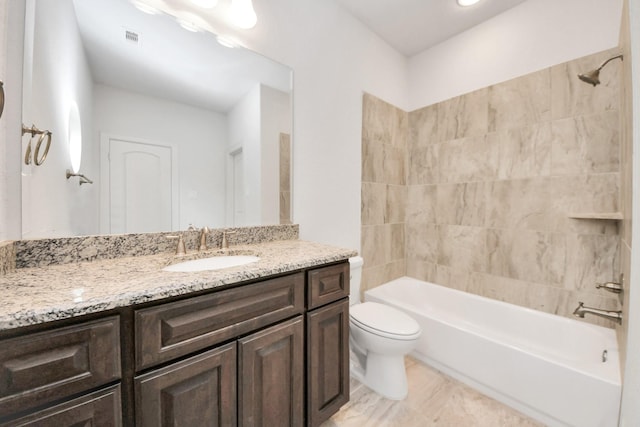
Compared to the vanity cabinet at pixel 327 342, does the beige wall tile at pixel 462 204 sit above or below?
above

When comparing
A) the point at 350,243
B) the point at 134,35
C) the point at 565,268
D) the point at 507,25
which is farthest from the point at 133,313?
the point at 507,25

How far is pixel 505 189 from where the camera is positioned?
6.49 ft

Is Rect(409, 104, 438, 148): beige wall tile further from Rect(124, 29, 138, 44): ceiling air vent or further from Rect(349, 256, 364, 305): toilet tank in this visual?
Rect(124, 29, 138, 44): ceiling air vent

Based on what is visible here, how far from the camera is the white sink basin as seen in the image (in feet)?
3.66

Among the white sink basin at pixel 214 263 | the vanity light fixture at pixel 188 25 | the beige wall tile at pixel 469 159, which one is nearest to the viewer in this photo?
the white sink basin at pixel 214 263

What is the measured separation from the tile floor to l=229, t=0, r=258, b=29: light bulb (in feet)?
7.42

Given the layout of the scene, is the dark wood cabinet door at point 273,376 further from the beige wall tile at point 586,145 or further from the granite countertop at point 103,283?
the beige wall tile at point 586,145

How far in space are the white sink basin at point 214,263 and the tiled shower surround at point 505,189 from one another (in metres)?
1.24

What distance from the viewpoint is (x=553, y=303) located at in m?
1.76

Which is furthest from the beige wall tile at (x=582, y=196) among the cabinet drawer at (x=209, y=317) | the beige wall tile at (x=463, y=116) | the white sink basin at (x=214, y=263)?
the white sink basin at (x=214, y=263)

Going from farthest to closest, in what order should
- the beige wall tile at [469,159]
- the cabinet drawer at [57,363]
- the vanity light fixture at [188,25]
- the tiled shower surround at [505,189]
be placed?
the beige wall tile at [469,159], the tiled shower surround at [505,189], the vanity light fixture at [188,25], the cabinet drawer at [57,363]

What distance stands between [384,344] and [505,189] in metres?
1.55

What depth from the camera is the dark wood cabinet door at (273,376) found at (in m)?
0.88

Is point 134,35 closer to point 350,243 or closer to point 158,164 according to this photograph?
point 158,164
